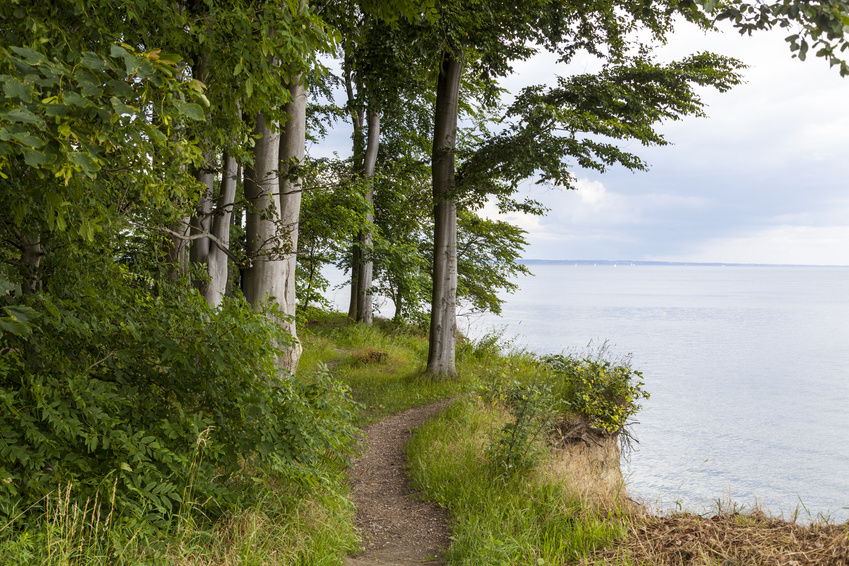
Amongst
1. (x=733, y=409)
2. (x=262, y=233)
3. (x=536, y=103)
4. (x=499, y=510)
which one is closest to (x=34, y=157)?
(x=262, y=233)

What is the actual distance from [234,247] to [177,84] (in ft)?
26.2

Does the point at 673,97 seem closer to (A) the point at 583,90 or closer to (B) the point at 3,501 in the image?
(A) the point at 583,90

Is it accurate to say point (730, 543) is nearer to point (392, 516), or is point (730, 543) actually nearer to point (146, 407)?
point (392, 516)

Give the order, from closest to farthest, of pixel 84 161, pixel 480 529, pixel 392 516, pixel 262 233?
pixel 84 161, pixel 480 529, pixel 392 516, pixel 262 233

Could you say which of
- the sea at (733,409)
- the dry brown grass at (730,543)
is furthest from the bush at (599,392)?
the dry brown grass at (730,543)

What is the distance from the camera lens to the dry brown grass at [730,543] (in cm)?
362

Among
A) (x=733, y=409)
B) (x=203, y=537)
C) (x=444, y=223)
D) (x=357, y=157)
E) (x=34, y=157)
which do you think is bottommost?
(x=733, y=409)

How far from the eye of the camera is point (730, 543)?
3.90 meters

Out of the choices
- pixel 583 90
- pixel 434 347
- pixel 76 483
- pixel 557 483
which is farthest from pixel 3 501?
pixel 583 90

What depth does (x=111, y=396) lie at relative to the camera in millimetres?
3123

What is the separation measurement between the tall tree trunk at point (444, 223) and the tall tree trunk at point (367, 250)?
14.7ft

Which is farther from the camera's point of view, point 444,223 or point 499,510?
point 444,223

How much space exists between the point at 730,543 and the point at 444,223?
7.75 m

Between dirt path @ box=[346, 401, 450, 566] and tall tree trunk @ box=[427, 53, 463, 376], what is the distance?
3506mm
